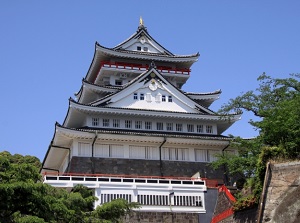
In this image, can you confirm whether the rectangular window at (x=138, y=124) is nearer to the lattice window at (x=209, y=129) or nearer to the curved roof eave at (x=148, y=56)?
the lattice window at (x=209, y=129)

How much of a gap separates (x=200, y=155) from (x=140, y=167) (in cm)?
534

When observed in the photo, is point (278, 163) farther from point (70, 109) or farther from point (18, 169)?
point (70, 109)

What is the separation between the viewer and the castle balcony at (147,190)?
112 ft

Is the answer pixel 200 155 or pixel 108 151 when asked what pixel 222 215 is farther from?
pixel 108 151

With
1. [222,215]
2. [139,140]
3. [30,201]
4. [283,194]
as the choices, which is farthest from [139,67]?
[30,201]

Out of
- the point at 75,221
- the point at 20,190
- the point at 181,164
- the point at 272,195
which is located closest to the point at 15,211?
the point at 20,190

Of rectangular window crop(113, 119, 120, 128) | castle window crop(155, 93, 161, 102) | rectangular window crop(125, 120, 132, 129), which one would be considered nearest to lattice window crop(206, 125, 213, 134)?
castle window crop(155, 93, 161, 102)

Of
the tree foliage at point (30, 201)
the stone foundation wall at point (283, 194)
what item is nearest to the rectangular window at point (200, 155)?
the tree foliage at point (30, 201)

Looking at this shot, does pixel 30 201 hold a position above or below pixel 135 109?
below

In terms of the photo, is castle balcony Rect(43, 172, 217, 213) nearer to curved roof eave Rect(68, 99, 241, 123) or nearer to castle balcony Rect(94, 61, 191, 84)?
curved roof eave Rect(68, 99, 241, 123)

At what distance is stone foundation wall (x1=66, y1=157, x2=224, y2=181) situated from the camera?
39.4m

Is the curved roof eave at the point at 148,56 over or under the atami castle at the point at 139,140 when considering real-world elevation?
over

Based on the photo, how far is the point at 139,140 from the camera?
41.0 m

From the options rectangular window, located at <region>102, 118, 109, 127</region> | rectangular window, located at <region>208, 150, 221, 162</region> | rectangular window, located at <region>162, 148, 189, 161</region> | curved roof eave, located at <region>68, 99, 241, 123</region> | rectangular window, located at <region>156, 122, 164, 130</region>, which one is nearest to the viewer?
curved roof eave, located at <region>68, 99, 241, 123</region>
